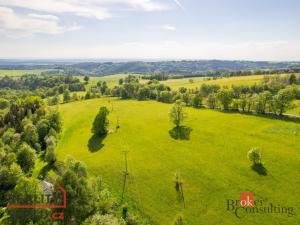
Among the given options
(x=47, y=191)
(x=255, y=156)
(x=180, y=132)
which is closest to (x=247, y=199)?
(x=255, y=156)

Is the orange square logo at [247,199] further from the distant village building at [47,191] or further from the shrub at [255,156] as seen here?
the distant village building at [47,191]

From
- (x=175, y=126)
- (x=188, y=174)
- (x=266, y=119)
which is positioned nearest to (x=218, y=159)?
(x=188, y=174)

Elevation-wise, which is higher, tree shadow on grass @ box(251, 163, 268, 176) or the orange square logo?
tree shadow on grass @ box(251, 163, 268, 176)

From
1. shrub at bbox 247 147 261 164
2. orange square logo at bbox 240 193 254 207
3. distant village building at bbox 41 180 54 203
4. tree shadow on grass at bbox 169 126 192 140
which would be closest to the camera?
orange square logo at bbox 240 193 254 207

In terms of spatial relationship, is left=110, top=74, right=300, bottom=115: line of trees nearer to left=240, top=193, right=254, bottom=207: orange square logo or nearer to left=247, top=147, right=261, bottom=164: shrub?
left=247, top=147, right=261, bottom=164: shrub

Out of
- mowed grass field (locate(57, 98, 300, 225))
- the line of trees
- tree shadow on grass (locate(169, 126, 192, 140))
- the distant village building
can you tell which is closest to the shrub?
mowed grass field (locate(57, 98, 300, 225))

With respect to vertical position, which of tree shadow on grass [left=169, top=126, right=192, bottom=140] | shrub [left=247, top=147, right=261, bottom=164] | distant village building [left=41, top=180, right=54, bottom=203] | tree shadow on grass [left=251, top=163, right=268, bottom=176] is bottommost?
distant village building [left=41, top=180, right=54, bottom=203]

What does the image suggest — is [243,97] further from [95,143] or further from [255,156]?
[95,143]

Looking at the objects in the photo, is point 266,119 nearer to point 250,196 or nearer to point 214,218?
point 250,196
